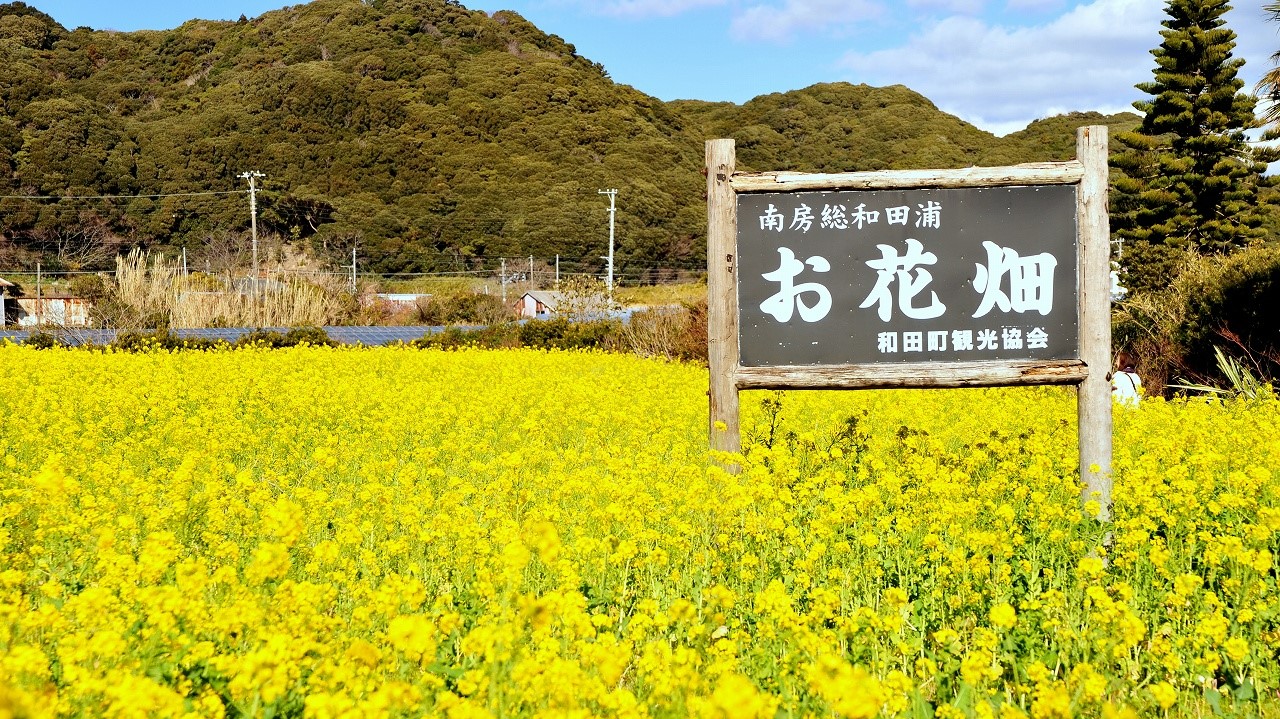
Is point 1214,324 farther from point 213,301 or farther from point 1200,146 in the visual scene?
point 1200,146

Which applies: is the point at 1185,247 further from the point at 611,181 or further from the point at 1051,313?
the point at 611,181

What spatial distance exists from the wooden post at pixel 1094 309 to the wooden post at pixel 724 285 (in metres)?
1.62

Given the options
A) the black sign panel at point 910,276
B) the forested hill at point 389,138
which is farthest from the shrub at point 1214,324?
the forested hill at point 389,138

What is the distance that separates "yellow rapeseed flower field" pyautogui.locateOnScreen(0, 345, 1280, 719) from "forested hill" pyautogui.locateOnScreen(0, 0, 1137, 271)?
4250 cm

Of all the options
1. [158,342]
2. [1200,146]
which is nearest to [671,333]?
[158,342]

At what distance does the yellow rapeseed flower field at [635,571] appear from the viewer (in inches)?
89.7

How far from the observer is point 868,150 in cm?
6550

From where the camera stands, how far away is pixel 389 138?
6156cm

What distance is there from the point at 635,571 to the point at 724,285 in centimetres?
159

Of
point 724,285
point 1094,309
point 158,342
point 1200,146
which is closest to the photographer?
point 1094,309

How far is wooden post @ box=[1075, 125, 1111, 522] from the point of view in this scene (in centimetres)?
468

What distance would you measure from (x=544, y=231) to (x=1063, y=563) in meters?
49.2

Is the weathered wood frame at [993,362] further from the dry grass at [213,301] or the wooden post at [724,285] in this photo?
the dry grass at [213,301]

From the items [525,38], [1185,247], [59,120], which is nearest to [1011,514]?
[1185,247]
